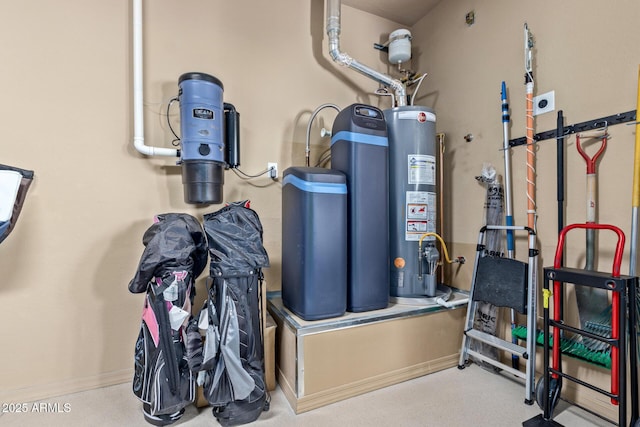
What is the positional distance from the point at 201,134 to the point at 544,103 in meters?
2.19

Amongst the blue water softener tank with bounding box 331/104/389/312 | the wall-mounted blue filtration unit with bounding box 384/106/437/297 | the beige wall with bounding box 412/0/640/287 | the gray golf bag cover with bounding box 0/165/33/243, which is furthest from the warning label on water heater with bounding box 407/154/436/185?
the gray golf bag cover with bounding box 0/165/33/243

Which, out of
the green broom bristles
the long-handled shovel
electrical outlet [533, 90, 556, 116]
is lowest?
the green broom bristles

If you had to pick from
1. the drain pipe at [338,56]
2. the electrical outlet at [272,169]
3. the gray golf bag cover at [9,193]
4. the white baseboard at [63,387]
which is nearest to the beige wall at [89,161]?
the white baseboard at [63,387]

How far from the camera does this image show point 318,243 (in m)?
1.78

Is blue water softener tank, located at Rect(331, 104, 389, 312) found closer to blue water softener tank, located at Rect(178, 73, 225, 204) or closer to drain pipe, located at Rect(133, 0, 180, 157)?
blue water softener tank, located at Rect(178, 73, 225, 204)

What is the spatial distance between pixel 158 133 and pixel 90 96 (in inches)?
16.6

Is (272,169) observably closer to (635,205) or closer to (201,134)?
(201,134)

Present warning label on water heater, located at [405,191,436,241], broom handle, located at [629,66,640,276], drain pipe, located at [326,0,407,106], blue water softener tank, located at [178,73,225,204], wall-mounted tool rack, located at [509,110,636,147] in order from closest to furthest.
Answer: broom handle, located at [629,66,640,276]
wall-mounted tool rack, located at [509,110,636,147]
blue water softener tank, located at [178,73,225,204]
warning label on water heater, located at [405,191,436,241]
drain pipe, located at [326,0,407,106]

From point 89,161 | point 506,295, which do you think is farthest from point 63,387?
point 506,295

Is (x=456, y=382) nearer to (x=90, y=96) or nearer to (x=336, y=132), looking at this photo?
(x=336, y=132)

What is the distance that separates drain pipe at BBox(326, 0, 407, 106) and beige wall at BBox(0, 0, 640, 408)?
13.9 inches

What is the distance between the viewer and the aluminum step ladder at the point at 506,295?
1.74 metres

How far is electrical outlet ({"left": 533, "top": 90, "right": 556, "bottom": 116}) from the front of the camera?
188 cm

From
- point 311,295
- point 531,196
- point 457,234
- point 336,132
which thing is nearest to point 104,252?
point 311,295
